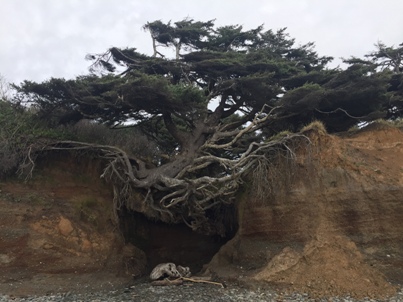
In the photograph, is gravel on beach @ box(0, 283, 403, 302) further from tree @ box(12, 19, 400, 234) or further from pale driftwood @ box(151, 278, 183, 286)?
tree @ box(12, 19, 400, 234)

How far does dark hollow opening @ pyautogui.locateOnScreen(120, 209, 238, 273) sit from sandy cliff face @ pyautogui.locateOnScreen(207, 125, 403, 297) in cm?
287

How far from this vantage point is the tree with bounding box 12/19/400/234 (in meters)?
15.4

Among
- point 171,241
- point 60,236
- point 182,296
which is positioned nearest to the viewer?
point 182,296

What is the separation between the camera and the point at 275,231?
49.9 ft

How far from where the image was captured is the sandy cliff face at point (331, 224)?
12906 mm

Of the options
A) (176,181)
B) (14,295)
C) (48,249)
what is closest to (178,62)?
(176,181)

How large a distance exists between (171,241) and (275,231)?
576 cm

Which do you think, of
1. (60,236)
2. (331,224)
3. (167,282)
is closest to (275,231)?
(331,224)

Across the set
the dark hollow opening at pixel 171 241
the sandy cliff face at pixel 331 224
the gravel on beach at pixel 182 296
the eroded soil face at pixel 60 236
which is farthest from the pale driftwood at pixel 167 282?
the dark hollow opening at pixel 171 241

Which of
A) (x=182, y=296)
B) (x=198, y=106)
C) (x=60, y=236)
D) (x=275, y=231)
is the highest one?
(x=198, y=106)

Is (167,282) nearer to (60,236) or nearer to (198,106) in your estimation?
(60,236)

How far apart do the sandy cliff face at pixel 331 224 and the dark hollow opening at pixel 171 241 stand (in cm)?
287

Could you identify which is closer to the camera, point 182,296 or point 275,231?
point 182,296

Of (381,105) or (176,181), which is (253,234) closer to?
(176,181)
